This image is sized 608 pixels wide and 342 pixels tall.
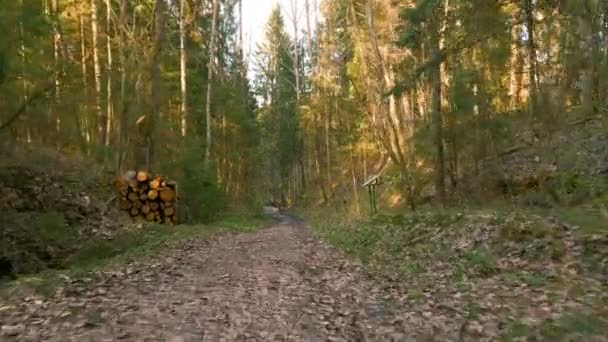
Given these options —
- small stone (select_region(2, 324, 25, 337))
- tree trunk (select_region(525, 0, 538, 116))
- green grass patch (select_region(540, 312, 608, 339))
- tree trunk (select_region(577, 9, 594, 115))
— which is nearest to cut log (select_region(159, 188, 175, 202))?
tree trunk (select_region(525, 0, 538, 116))

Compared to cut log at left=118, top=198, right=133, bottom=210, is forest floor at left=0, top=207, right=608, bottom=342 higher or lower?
lower

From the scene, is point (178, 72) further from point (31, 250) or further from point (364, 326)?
point (364, 326)

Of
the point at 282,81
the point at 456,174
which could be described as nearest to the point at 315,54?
the point at 282,81

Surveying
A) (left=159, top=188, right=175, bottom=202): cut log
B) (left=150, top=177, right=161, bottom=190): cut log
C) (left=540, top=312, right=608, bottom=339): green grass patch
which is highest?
(left=150, top=177, right=161, bottom=190): cut log

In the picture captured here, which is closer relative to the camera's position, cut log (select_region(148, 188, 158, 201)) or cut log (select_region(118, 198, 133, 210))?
cut log (select_region(118, 198, 133, 210))

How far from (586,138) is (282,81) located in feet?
141

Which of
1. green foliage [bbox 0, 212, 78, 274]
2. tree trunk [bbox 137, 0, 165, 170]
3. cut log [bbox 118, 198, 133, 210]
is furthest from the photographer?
tree trunk [bbox 137, 0, 165, 170]

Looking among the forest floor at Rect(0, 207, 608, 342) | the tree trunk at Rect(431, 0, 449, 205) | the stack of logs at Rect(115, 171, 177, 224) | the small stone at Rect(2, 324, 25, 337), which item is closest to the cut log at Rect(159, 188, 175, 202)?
the stack of logs at Rect(115, 171, 177, 224)

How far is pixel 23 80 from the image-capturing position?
905 centimetres

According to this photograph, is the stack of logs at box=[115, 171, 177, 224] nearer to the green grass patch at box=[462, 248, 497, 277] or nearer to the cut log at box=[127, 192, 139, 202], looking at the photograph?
the cut log at box=[127, 192, 139, 202]

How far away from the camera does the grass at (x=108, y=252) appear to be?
22.2ft

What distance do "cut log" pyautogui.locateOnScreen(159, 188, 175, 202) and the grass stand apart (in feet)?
5.01

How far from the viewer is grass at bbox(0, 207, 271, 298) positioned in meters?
6.77

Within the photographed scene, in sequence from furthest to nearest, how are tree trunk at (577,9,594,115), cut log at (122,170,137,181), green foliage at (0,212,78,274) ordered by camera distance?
cut log at (122,170,137,181), green foliage at (0,212,78,274), tree trunk at (577,9,594,115)
